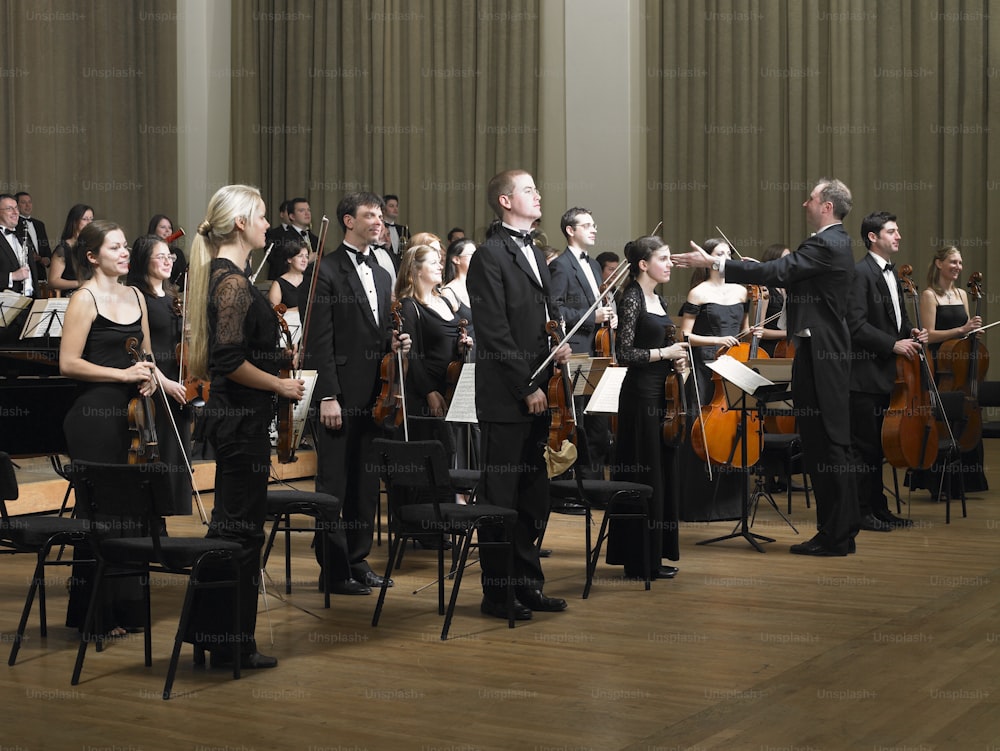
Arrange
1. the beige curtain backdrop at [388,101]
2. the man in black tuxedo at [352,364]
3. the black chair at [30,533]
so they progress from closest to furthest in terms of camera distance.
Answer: the black chair at [30,533], the man in black tuxedo at [352,364], the beige curtain backdrop at [388,101]

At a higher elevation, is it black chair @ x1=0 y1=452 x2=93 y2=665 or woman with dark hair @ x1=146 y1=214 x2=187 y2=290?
woman with dark hair @ x1=146 y1=214 x2=187 y2=290

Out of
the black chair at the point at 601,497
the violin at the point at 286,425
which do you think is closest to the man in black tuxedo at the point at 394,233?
the black chair at the point at 601,497

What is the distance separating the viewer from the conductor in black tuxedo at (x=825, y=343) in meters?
5.92

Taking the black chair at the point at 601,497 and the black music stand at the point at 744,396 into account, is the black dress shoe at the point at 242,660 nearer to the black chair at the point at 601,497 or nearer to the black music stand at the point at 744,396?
the black chair at the point at 601,497

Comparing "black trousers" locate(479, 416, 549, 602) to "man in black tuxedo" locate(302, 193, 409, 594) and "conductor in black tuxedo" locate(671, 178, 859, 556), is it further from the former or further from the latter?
"conductor in black tuxedo" locate(671, 178, 859, 556)

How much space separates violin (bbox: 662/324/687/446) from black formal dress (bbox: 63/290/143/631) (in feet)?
7.05

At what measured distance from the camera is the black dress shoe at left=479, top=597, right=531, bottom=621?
15.5 feet

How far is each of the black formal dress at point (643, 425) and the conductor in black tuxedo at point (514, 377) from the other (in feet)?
2.47

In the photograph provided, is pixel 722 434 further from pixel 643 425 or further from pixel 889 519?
pixel 889 519

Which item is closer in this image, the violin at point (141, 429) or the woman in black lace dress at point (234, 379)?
the woman in black lace dress at point (234, 379)

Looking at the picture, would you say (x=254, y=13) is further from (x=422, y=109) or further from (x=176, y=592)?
(x=176, y=592)

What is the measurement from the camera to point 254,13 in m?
13.4

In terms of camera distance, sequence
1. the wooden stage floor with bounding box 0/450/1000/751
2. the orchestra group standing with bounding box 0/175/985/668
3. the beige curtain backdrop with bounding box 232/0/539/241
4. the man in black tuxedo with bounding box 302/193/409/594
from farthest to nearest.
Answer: the beige curtain backdrop with bounding box 232/0/539/241 → the man in black tuxedo with bounding box 302/193/409/594 → the orchestra group standing with bounding box 0/175/985/668 → the wooden stage floor with bounding box 0/450/1000/751

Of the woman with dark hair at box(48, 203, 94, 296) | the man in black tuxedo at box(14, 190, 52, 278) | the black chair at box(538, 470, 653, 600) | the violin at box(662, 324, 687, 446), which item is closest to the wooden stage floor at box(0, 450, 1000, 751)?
the black chair at box(538, 470, 653, 600)
